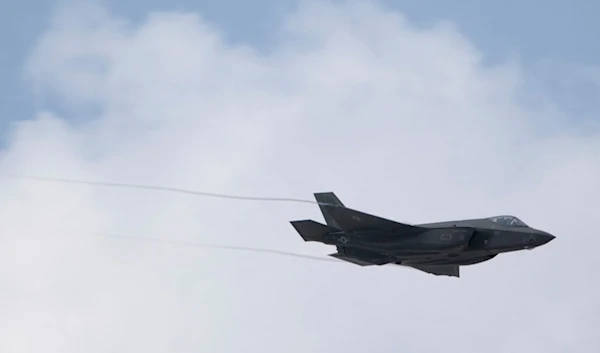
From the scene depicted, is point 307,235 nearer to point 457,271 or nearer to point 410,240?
point 410,240

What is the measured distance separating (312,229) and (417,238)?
5.44 m

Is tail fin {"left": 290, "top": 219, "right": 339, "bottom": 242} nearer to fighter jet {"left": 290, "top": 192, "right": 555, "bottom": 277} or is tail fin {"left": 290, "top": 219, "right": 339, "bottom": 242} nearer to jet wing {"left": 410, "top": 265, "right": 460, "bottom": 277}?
fighter jet {"left": 290, "top": 192, "right": 555, "bottom": 277}

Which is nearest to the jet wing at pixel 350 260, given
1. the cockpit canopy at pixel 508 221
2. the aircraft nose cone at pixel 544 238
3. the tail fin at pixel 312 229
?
the tail fin at pixel 312 229

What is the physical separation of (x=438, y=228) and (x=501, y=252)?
3707mm

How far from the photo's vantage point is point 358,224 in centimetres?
6431

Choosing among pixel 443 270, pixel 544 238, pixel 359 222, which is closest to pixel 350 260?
→ pixel 359 222

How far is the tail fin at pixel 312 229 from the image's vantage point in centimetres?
6460

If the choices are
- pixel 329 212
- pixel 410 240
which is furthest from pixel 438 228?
pixel 329 212

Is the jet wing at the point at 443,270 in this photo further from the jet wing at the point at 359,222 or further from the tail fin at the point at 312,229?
the tail fin at the point at 312,229

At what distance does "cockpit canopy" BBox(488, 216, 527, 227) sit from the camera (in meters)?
64.4

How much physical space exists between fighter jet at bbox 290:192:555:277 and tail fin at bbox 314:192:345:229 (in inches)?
38.8

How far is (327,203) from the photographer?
66.6 meters

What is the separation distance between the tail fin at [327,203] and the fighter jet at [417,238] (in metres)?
0.99

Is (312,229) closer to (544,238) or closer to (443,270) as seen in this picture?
(443,270)
